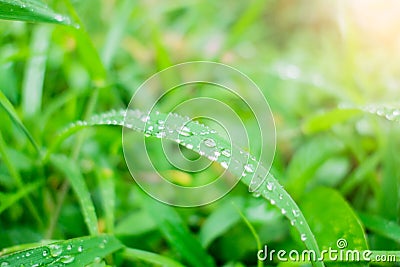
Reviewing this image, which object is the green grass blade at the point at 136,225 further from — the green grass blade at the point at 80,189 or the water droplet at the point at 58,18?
the water droplet at the point at 58,18

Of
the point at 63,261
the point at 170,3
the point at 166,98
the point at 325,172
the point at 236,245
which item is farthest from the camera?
the point at 170,3

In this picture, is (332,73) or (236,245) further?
(332,73)

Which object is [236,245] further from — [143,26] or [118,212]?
[143,26]

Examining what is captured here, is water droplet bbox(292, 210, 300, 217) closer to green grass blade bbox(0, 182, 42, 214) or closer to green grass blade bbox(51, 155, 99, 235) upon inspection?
green grass blade bbox(51, 155, 99, 235)

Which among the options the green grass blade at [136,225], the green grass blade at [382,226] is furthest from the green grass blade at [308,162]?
the green grass blade at [136,225]

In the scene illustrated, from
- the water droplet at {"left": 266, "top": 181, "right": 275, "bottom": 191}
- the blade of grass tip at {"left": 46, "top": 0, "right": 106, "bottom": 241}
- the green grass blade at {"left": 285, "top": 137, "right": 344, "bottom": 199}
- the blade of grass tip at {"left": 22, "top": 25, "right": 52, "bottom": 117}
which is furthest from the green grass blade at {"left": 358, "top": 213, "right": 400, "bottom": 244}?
the blade of grass tip at {"left": 22, "top": 25, "right": 52, "bottom": 117}

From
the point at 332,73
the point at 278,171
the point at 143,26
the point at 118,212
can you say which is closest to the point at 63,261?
the point at 118,212
